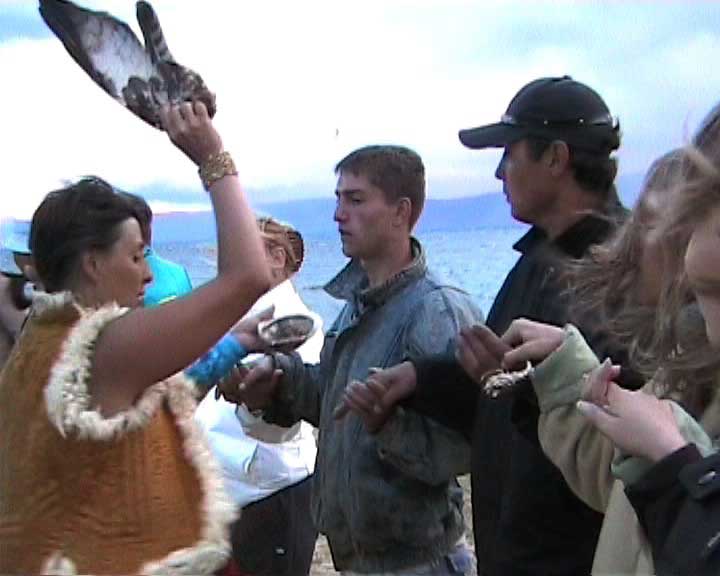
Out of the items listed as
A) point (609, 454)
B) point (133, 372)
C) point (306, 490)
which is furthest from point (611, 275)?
point (306, 490)

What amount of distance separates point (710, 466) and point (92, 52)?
1.20 m

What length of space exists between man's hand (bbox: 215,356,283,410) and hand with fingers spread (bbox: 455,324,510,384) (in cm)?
86

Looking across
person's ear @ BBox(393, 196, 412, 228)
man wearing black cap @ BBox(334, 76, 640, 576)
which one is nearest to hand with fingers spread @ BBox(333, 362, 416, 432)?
man wearing black cap @ BBox(334, 76, 640, 576)

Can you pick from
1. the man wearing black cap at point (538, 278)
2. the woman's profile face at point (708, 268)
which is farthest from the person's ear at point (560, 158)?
the woman's profile face at point (708, 268)

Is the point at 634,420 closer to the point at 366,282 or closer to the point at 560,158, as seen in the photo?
the point at 560,158

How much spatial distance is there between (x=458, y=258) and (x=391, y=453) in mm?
522

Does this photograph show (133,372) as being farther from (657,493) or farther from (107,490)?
(657,493)

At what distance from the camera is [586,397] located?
4.56 ft

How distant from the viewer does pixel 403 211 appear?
266 cm

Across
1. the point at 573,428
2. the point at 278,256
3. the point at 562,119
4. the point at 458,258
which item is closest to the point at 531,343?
the point at 573,428

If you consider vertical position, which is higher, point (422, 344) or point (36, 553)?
point (422, 344)

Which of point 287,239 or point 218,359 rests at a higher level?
point 287,239

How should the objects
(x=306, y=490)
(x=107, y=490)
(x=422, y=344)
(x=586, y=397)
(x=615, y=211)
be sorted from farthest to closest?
1. (x=306, y=490)
2. (x=422, y=344)
3. (x=615, y=211)
4. (x=107, y=490)
5. (x=586, y=397)

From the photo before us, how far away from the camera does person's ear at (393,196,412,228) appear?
2645 mm
